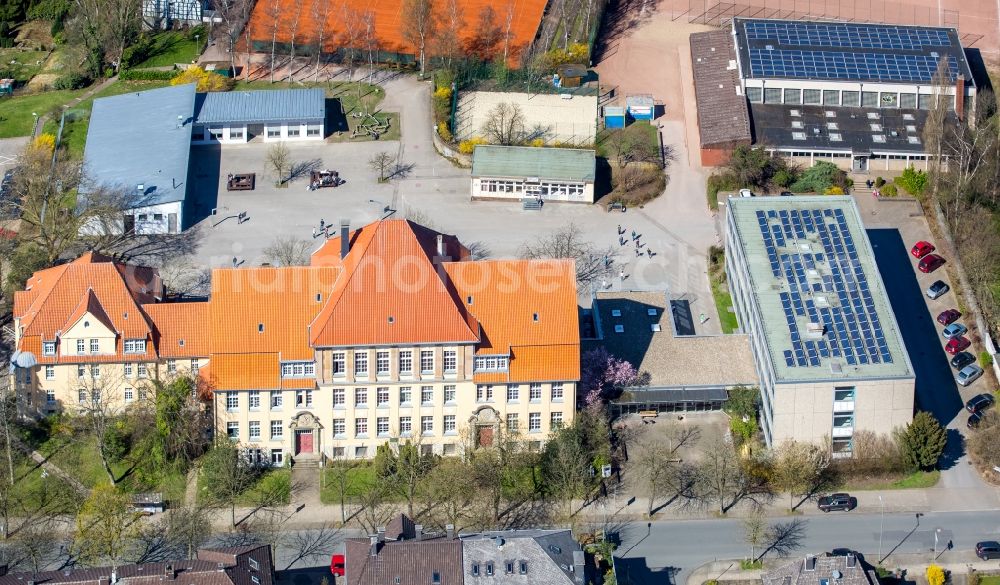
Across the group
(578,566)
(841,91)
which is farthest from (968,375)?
(578,566)

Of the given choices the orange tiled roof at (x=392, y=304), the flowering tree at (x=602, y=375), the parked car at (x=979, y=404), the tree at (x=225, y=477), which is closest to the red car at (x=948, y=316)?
the parked car at (x=979, y=404)

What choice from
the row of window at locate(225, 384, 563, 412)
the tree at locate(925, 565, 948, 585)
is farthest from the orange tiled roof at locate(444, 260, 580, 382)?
the tree at locate(925, 565, 948, 585)

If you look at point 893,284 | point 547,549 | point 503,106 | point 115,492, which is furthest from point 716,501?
point 503,106

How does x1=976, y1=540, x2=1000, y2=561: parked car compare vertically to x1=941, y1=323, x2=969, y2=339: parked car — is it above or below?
below

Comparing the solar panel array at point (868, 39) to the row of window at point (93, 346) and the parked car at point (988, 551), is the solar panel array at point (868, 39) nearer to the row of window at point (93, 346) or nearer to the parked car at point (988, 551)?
the parked car at point (988, 551)

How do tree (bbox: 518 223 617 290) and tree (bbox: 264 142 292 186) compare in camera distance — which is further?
tree (bbox: 264 142 292 186)

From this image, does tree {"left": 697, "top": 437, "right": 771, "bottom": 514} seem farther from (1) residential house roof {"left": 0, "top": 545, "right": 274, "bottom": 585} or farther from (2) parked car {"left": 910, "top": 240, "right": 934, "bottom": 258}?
(1) residential house roof {"left": 0, "top": 545, "right": 274, "bottom": 585}
